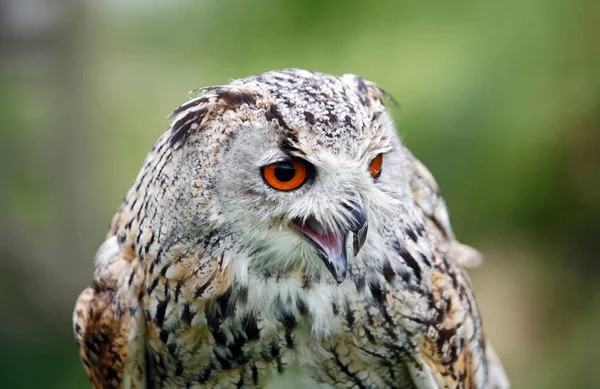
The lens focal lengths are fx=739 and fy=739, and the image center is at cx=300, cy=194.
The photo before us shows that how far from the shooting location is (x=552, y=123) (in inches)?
173

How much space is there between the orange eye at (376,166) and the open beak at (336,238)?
0.10 m

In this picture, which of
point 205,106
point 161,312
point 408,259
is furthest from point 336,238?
point 161,312

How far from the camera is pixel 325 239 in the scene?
1.58 meters

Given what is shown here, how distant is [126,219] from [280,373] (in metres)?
0.56

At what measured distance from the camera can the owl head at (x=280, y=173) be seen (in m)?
1.48

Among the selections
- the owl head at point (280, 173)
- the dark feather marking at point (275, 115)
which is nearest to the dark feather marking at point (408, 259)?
the owl head at point (280, 173)

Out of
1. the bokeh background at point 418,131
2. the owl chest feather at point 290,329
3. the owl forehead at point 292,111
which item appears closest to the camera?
the owl forehead at point 292,111

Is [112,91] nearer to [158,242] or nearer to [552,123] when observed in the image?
[552,123]

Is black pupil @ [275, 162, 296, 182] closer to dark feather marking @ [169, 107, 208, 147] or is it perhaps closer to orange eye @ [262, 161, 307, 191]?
orange eye @ [262, 161, 307, 191]

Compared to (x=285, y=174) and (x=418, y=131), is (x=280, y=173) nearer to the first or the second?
(x=285, y=174)

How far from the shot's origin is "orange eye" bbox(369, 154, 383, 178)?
5.23 feet

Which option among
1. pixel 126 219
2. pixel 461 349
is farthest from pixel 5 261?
pixel 461 349

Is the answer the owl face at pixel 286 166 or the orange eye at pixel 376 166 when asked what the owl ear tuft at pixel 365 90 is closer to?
the owl face at pixel 286 166

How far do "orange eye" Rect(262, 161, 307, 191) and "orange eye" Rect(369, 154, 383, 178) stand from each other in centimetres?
17
